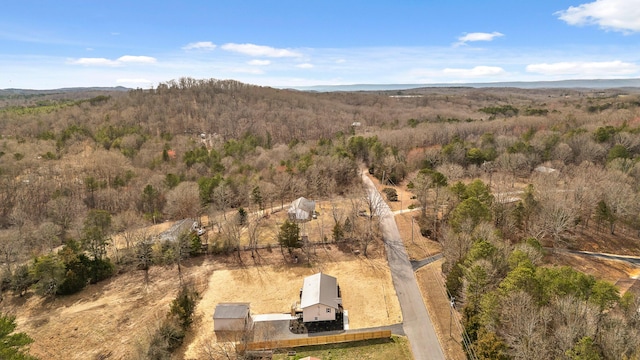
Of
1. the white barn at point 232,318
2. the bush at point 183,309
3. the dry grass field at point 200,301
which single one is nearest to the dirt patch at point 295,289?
the dry grass field at point 200,301

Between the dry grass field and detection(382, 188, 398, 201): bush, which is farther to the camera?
detection(382, 188, 398, 201): bush

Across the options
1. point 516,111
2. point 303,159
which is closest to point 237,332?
point 303,159

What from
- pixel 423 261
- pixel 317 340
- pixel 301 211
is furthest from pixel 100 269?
pixel 423 261

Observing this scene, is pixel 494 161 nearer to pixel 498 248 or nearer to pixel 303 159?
pixel 303 159

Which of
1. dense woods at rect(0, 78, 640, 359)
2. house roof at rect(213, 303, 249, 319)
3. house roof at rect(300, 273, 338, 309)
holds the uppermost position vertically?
dense woods at rect(0, 78, 640, 359)

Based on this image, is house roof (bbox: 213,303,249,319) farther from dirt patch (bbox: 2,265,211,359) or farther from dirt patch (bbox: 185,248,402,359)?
→ dirt patch (bbox: 2,265,211,359)

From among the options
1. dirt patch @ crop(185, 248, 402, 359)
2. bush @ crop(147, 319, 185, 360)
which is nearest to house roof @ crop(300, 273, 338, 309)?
dirt patch @ crop(185, 248, 402, 359)

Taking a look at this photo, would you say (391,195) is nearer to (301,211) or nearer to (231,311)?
(301,211)
